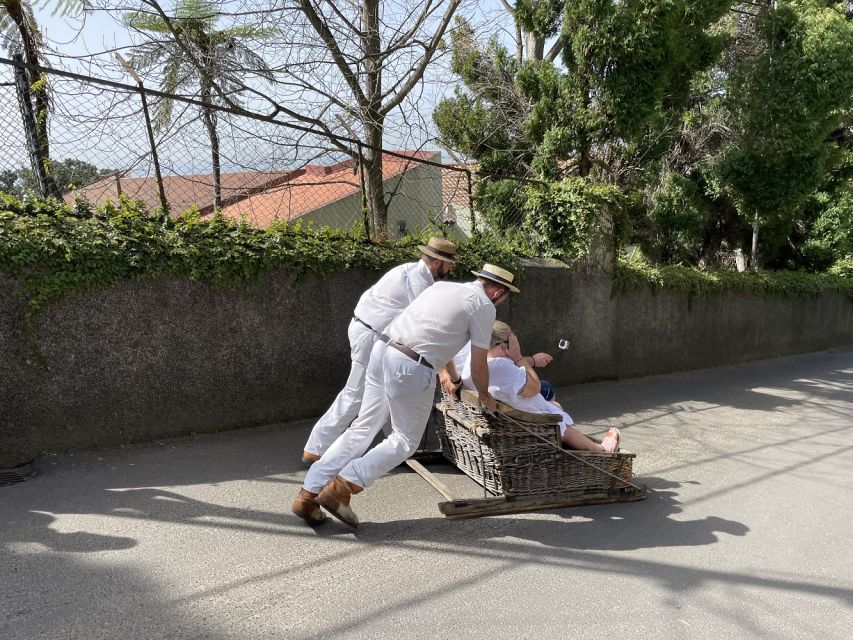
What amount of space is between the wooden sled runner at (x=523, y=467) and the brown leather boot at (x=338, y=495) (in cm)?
64

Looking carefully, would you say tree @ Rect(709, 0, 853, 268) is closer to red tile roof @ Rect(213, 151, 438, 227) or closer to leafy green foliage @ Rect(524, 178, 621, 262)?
leafy green foliage @ Rect(524, 178, 621, 262)

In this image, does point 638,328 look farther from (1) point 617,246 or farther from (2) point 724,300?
(2) point 724,300

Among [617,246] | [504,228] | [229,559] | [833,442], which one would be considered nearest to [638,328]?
[617,246]

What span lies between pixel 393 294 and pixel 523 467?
5.02 feet

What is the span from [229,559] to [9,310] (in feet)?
8.56

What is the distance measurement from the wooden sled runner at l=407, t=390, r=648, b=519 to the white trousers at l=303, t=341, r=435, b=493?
1.63ft

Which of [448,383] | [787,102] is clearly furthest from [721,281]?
[448,383]

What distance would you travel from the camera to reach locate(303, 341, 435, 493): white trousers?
395 centimetres

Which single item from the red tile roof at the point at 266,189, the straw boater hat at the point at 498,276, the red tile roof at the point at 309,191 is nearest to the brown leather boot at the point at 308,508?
the straw boater hat at the point at 498,276

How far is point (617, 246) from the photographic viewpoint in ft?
30.5

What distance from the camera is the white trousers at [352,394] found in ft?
15.9

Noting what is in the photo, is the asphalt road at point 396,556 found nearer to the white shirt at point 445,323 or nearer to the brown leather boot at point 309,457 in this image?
the brown leather boot at point 309,457

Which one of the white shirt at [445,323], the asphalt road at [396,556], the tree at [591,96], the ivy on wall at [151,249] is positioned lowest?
the asphalt road at [396,556]

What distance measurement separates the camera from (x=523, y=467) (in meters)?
4.45
